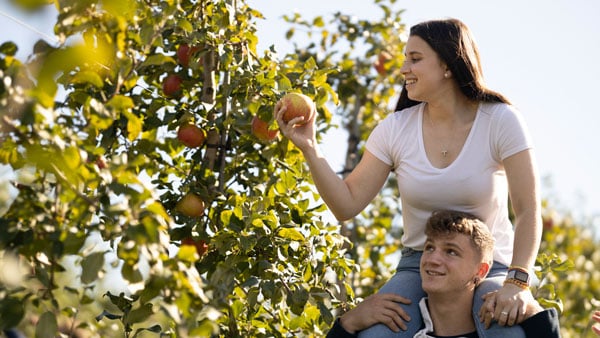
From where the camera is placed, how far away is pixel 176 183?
3.31 m

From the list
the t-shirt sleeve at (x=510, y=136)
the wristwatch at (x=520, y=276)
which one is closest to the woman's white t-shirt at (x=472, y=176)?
the t-shirt sleeve at (x=510, y=136)

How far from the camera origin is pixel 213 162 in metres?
3.36

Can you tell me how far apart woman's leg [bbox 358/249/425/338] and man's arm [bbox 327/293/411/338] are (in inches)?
0.6

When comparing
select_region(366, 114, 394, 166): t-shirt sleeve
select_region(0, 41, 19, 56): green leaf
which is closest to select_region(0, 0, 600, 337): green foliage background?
select_region(0, 41, 19, 56): green leaf

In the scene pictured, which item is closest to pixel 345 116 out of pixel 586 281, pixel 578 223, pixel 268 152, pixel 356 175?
pixel 268 152

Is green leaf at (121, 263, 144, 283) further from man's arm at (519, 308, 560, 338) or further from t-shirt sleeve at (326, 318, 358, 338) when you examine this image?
man's arm at (519, 308, 560, 338)

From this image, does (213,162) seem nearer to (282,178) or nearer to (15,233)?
(282,178)

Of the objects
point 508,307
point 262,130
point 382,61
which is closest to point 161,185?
point 262,130

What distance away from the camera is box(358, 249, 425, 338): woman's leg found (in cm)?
261

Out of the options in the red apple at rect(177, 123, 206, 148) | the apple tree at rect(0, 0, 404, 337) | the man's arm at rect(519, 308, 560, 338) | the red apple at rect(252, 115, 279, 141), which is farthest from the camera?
the red apple at rect(177, 123, 206, 148)

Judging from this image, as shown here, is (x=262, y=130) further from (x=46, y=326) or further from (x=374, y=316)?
(x=46, y=326)

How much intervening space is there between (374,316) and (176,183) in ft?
3.17

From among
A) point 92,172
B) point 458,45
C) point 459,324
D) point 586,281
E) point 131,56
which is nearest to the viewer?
point 92,172

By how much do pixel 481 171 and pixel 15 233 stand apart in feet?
4.24
